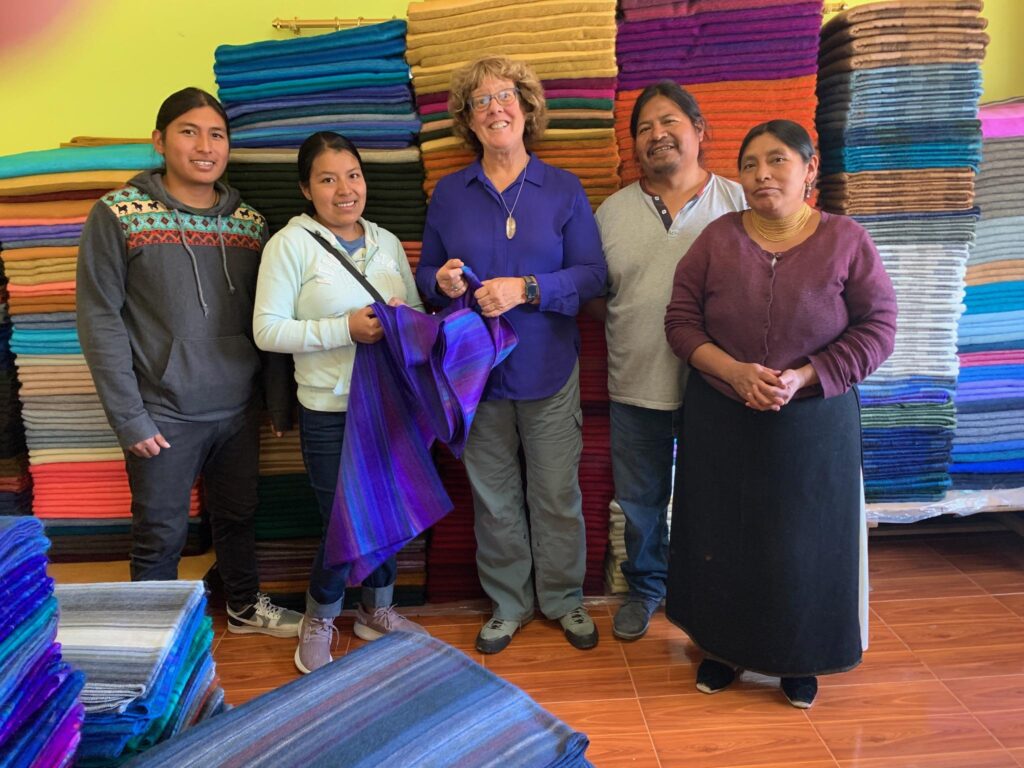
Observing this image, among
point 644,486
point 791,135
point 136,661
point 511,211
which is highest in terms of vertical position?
point 791,135

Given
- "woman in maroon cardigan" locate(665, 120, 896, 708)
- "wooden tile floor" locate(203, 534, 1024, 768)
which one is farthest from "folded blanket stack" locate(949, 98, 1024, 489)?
"woman in maroon cardigan" locate(665, 120, 896, 708)

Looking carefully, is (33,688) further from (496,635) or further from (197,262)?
(496,635)

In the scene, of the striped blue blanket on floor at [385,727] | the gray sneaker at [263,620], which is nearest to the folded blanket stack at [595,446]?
the gray sneaker at [263,620]

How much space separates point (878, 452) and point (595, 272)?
1.20m

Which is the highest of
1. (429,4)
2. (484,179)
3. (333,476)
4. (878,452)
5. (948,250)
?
(429,4)

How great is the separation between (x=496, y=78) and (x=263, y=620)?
5.84 feet

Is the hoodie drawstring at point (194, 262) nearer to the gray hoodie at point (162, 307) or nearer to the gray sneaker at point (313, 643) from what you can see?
the gray hoodie at point (162, 307)

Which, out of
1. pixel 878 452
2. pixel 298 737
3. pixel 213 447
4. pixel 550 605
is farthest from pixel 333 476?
pixel 878 452

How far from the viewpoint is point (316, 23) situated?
2699 millimetres

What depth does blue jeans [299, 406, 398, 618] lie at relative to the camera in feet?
7.02

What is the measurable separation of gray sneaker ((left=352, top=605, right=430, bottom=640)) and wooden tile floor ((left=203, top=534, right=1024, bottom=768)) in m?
0.04

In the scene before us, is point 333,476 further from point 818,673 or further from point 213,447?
point 818,673

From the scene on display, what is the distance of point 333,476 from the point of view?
2182mm

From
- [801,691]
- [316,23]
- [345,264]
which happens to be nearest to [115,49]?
[316,23]
